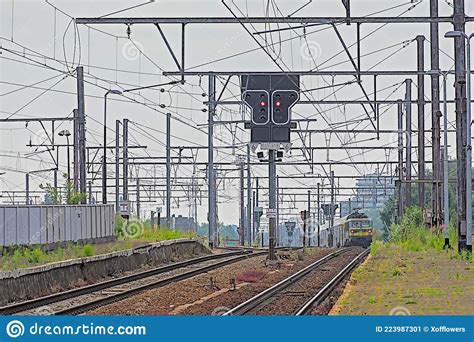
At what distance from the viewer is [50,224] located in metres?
43.7

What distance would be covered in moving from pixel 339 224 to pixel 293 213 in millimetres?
30571

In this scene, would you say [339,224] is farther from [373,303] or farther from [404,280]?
[373,303]

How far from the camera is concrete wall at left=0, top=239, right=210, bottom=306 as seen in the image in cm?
2714

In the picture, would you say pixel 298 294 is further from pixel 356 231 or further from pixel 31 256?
pixel 356 231

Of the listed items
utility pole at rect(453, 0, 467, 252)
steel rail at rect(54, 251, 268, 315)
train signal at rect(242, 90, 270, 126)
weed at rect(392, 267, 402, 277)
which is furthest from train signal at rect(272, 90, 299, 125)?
weed at rect(392, 267, 402, 277)

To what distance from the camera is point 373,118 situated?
161 ft

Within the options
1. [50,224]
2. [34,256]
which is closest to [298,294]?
[34,256]

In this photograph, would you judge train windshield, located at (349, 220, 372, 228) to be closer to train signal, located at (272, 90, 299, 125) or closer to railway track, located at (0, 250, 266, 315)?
railway track, located at (0, 250, 266, 315)

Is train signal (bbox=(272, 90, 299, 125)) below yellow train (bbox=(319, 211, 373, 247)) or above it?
above

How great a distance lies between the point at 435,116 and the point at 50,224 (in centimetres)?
1622

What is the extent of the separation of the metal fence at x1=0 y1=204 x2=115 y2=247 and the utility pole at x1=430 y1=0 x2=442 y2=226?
15.5m

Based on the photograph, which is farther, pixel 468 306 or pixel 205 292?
pixel 205 292

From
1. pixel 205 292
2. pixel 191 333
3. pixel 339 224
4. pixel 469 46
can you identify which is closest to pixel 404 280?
pixel 205 292

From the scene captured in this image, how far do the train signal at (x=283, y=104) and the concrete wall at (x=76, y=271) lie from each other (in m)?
7.39
